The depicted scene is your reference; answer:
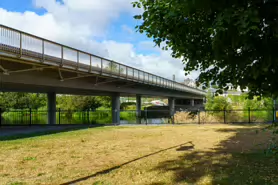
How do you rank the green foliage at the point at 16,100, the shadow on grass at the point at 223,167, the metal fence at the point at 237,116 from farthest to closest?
the green foliage at the point at 16,100 < the metal fence at the point at 237,116 < the shadow on grass at the point at 223,167

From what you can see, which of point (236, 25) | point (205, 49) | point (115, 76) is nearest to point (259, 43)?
point (236, 25)

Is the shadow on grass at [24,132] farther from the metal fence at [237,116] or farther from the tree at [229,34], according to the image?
the metal fence at [237,116]

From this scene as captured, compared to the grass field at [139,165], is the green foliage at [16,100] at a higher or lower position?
higher

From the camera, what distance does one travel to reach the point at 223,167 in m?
6.80

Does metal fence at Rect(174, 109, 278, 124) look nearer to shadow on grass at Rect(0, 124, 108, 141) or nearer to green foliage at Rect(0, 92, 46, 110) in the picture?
shadow on grass at Rect(0, 124, 108, 141)

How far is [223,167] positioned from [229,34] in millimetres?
4149

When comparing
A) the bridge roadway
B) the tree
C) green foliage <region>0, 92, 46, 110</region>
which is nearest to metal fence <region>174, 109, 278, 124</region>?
the bridge roadway

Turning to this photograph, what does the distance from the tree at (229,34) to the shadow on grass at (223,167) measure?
1884 millimetres

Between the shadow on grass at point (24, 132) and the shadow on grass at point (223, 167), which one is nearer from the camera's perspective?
the shadow on grass at point (223, 167)

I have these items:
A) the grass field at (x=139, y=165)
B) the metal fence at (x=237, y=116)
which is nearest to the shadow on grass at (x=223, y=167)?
the grass field at (x=139, y=165)

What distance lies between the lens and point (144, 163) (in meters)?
7.56

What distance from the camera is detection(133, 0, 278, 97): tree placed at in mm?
3752

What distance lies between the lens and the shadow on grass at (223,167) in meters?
5.74

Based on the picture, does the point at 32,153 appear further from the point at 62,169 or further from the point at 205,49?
the point at 205,49
